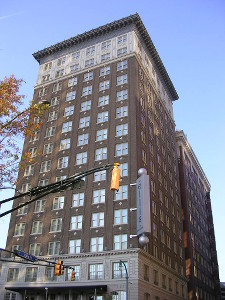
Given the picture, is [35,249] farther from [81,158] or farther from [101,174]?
[81,158]

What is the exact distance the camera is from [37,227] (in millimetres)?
58938

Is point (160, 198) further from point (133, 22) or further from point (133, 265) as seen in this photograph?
point (133, 22)

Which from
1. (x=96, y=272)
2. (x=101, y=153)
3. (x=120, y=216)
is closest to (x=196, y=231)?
(x=101, y=153)

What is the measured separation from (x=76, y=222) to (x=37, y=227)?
7972mm

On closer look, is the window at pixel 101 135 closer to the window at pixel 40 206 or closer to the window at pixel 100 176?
the window at pixel 100 176

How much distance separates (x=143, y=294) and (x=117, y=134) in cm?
2709

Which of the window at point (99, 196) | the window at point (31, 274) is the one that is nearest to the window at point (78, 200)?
the window at point (99, 196)

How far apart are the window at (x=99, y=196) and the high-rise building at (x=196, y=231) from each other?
31.1 meters

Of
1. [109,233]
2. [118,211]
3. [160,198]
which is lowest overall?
[109,233]

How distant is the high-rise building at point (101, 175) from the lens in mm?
50594

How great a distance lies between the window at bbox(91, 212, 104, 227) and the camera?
176ft

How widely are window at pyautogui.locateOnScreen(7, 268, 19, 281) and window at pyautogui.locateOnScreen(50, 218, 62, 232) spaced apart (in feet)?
28.5

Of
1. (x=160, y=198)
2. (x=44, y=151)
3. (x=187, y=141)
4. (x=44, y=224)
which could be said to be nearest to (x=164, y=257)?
(x=160, y=198)

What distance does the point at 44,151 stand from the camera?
67375 millimetres
